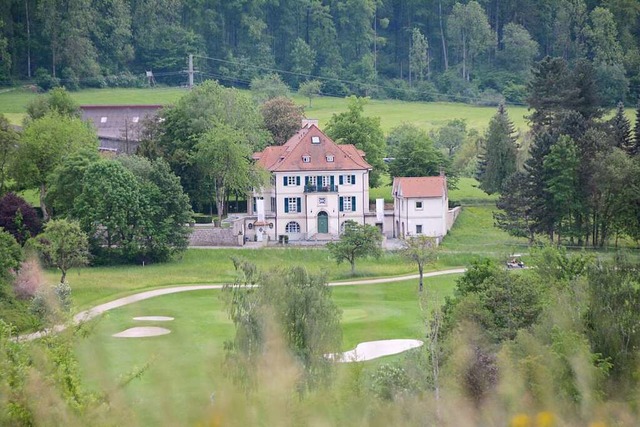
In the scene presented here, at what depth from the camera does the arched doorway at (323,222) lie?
49531 millimetres

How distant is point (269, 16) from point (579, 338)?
279 ft

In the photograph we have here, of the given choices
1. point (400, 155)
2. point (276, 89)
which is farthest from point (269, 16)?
point (400, 155)

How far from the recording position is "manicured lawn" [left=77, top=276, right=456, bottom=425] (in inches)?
369

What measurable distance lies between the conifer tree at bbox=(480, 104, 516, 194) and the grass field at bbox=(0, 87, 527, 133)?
17.2m

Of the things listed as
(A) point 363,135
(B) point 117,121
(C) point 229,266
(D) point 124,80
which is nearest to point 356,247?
(C) point 229,266

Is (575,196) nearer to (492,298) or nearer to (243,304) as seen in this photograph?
(492,298)

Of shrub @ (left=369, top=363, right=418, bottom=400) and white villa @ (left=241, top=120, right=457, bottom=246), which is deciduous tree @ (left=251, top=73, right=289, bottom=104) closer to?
white villa @ (left=241, top=120, right=457, bottom=246)

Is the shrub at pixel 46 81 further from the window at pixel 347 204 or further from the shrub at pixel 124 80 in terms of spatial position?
the window at pixel 347 204

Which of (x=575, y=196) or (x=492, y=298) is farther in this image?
(x=575, y=196)

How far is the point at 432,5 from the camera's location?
335 ft

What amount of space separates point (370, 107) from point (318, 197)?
115 feet

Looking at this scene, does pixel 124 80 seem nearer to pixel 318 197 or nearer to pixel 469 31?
pixel 469 31

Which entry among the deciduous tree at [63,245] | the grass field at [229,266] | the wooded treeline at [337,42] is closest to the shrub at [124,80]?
the wooded treeline at [337,42]

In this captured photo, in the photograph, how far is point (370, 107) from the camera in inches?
3305
